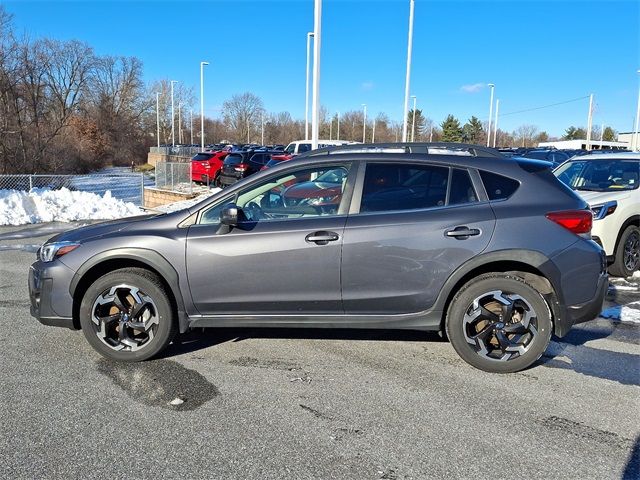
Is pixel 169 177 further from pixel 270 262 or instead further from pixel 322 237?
pixel 322 237

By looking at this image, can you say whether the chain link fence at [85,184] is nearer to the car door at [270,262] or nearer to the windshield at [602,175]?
the car door at [270,262]

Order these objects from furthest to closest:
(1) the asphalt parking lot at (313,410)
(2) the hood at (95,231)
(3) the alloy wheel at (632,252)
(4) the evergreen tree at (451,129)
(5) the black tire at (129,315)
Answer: (4) the evergreen tree at (451,129) → (3) the alloy wheel at (632,252) → (2) the hood at (95,231) → (5) the black tire at (129,315) → (1) the asphalt parking lot at (313,410)

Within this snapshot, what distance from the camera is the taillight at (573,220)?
387 cm

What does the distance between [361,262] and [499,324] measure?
1.21 m

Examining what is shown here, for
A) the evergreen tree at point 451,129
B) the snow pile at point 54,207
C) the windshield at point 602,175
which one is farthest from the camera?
the evergreen tree at point 451,129

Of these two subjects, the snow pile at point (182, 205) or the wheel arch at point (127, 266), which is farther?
the snow pile at point (182, 205)

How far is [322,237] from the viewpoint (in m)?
3.87

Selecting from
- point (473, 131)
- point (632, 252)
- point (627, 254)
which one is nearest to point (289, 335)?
point (627, 254)

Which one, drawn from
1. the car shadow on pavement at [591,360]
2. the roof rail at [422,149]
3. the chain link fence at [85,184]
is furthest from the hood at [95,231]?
the chain link fence at [85,184]

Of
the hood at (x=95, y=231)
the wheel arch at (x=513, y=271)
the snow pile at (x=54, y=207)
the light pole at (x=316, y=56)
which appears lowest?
the snow pile at (x=54, y=207)

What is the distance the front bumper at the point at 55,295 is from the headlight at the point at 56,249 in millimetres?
63

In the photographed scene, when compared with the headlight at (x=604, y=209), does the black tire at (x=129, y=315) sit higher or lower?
lower

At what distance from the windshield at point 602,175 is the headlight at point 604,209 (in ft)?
2.03

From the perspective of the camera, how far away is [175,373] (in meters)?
3.90
